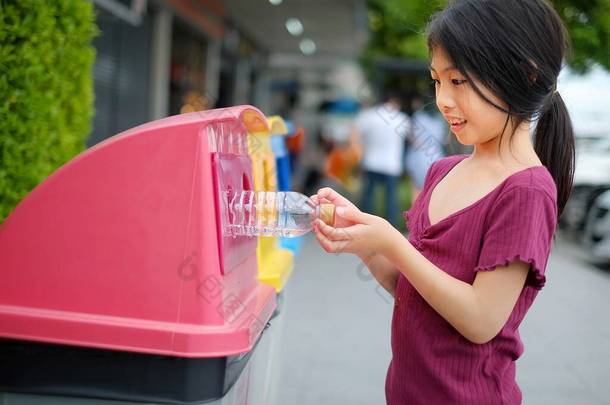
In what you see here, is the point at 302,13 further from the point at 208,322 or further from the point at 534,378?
the point at 208,322

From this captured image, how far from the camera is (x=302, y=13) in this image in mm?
13438

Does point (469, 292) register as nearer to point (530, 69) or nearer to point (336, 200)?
point (336, 200)

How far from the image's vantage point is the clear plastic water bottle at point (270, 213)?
4.97 ft

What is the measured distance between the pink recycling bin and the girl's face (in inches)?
19.0

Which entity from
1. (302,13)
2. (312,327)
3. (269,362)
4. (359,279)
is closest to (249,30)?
(302,13)

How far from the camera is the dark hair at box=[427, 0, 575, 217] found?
1211 mm

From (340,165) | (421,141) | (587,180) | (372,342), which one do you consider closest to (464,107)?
(372,342)

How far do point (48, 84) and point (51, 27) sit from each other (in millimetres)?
238

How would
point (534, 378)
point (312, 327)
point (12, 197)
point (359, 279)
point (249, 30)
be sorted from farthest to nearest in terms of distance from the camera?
point (249, 30) → point (359, 279) → point (312, 327) → point (534, 378) → point (12, 197)

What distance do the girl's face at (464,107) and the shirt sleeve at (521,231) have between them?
161 mm

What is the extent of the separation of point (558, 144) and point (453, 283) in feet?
1.52

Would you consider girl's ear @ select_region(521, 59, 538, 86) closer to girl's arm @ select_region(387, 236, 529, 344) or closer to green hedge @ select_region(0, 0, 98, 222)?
girl's arm @ select_region(387, 236, 529, 344)

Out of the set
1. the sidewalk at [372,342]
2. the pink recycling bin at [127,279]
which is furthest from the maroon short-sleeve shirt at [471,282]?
the sidewalk at [372,342]

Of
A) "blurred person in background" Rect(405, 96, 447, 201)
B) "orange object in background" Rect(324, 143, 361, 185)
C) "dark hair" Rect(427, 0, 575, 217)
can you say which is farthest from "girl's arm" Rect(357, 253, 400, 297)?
"orange object in background" Rect(324, 143, 361, 185)
